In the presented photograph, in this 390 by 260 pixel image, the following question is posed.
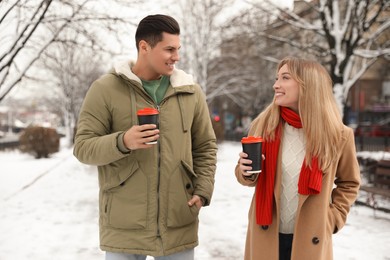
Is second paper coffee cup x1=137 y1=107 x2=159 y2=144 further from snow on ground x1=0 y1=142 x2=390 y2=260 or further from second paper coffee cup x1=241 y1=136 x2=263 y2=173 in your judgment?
snow on ground x1=0 y1=142 x2=390 y2=260

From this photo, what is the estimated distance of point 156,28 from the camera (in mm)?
2607

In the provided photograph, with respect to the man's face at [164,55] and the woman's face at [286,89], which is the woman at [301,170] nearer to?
the woman's face at [286,89]

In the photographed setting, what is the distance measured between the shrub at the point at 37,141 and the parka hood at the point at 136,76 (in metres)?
21.7

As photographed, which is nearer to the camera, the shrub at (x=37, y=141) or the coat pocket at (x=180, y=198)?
the coat pocket at (x=180, y=198)

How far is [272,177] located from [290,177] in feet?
0.38

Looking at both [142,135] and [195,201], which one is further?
[195,201]

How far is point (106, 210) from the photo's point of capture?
8.77 ft

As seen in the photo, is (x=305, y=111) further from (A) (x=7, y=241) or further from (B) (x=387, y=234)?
(A) (x=7, y=241)

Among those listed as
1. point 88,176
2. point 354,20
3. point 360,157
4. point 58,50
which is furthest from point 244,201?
point 58,50

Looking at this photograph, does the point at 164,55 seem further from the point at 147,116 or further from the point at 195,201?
the point at 195,201

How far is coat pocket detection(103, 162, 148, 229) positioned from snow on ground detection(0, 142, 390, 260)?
3.41 m

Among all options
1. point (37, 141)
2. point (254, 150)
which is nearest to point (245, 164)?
point (254, 150)

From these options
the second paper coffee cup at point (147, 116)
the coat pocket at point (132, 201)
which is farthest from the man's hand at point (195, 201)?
the second paper coffee cup at point (147, 116)

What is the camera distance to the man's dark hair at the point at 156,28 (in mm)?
2600
